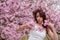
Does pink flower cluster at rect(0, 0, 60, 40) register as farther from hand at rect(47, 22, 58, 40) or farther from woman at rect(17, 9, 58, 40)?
hand at rect(47, 22, 58, 40)

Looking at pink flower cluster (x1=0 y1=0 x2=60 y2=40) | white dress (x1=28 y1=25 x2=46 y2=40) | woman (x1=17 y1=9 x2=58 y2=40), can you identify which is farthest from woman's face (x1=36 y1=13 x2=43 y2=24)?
pink flower cluster (x1=0 y1=0 x2=60 y2=40)

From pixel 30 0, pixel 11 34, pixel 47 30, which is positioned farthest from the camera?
pixel 30 0

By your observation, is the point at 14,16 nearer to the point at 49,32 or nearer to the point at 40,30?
the point at 40,30

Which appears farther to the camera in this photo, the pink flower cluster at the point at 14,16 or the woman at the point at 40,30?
the pink flower cluster at the point at 14,16

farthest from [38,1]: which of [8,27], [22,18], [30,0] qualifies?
[8,27]

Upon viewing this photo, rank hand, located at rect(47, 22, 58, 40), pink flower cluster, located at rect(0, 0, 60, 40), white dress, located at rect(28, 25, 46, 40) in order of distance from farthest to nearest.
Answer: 1. pink flower cluster, located at rect(0, 0, 60, 40)
2. white dress, located at rect(28, 25, 46, 40)
3. hand, located at rect(47, 22, 58, 40)

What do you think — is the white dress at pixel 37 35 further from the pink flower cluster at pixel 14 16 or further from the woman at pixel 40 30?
the pink flower cluster at pixel 14 16

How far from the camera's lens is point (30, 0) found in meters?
4.81

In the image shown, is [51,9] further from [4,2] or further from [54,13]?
[4,2]

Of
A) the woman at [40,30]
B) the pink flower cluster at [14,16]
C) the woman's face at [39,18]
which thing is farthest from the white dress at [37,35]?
the pink flower cluster at [14,16]

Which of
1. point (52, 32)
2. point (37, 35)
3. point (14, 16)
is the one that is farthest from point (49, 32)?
point (14, 16)

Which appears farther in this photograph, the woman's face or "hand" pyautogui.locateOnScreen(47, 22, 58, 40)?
the woman's face

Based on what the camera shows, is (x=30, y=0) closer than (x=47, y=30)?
No

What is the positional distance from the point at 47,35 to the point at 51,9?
170cm
